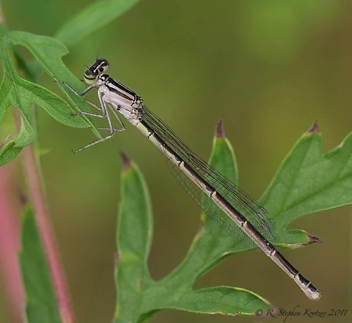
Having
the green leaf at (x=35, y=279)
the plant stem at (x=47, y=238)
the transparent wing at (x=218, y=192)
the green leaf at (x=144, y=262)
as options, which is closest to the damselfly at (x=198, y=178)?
the transparent wing at (x=218, y=192)

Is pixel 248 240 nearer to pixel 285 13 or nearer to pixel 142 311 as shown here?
pixel 142 311

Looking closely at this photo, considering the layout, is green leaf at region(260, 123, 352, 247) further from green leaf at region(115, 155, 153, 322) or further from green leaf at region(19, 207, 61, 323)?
green leaf at region(19, 207, 61, 323)

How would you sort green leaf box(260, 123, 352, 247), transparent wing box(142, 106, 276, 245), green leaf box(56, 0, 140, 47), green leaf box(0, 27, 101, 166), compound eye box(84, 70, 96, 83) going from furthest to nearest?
compound eye box(84, 70, 96, 83) < green leaf box(56, 0, 140, 47) < transparent wing box(142, 106, 276, 245) < green leaf box(260, 123, 352, 247) < green leaf box(0, 27, 101, 166)

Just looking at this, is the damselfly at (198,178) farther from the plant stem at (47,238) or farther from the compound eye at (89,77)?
the plant stem at (47,238)

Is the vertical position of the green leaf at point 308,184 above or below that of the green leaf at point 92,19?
below

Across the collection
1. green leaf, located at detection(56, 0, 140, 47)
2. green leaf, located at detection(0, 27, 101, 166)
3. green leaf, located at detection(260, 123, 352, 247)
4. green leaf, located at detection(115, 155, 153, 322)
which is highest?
green leaf, located at detection(56, 0, 140, 47)

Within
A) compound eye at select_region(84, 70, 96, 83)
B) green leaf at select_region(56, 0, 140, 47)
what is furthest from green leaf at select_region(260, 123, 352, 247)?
compound eye at select_region(84, 70, 96, 83)

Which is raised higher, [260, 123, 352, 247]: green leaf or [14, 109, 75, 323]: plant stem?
[14, 109, 75, 323]: plant stem
